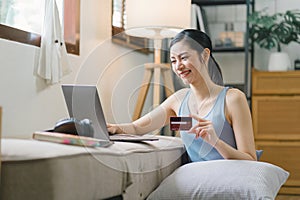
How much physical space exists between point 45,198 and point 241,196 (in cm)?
66

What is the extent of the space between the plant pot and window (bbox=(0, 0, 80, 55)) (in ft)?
5.85

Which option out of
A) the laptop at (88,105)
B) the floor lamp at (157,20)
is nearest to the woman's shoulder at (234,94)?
the laptop at (88,105)

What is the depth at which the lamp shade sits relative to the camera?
328 cm

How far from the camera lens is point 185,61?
6.17 ft

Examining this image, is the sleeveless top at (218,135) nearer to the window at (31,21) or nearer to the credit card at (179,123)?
the credit card at (179,123)

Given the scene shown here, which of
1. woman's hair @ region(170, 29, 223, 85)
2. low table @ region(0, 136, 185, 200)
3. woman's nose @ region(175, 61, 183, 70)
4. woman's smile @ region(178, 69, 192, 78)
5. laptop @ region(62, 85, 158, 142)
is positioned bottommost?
low table @ region(0, 136, 185, 200)

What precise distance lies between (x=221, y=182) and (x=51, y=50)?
1.36m

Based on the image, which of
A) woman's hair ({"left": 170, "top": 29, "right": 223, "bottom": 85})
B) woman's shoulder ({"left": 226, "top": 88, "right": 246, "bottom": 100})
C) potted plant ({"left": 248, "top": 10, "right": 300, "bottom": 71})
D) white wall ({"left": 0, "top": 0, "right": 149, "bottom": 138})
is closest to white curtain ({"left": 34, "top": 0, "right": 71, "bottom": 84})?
white wall ({"left": 0, "top": 0, "right": 149, "bottom": 138})

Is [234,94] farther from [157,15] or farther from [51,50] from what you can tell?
[157,15]

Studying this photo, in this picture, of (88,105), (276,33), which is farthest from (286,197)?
(88,105)

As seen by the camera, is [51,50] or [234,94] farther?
[51,50]

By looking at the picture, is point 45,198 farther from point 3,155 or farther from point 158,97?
point 158,97

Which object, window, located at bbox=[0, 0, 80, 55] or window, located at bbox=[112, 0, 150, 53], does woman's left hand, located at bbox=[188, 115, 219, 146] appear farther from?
window, located at bbox=[112, 0, 150, 53]

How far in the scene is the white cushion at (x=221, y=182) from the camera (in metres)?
1.54
